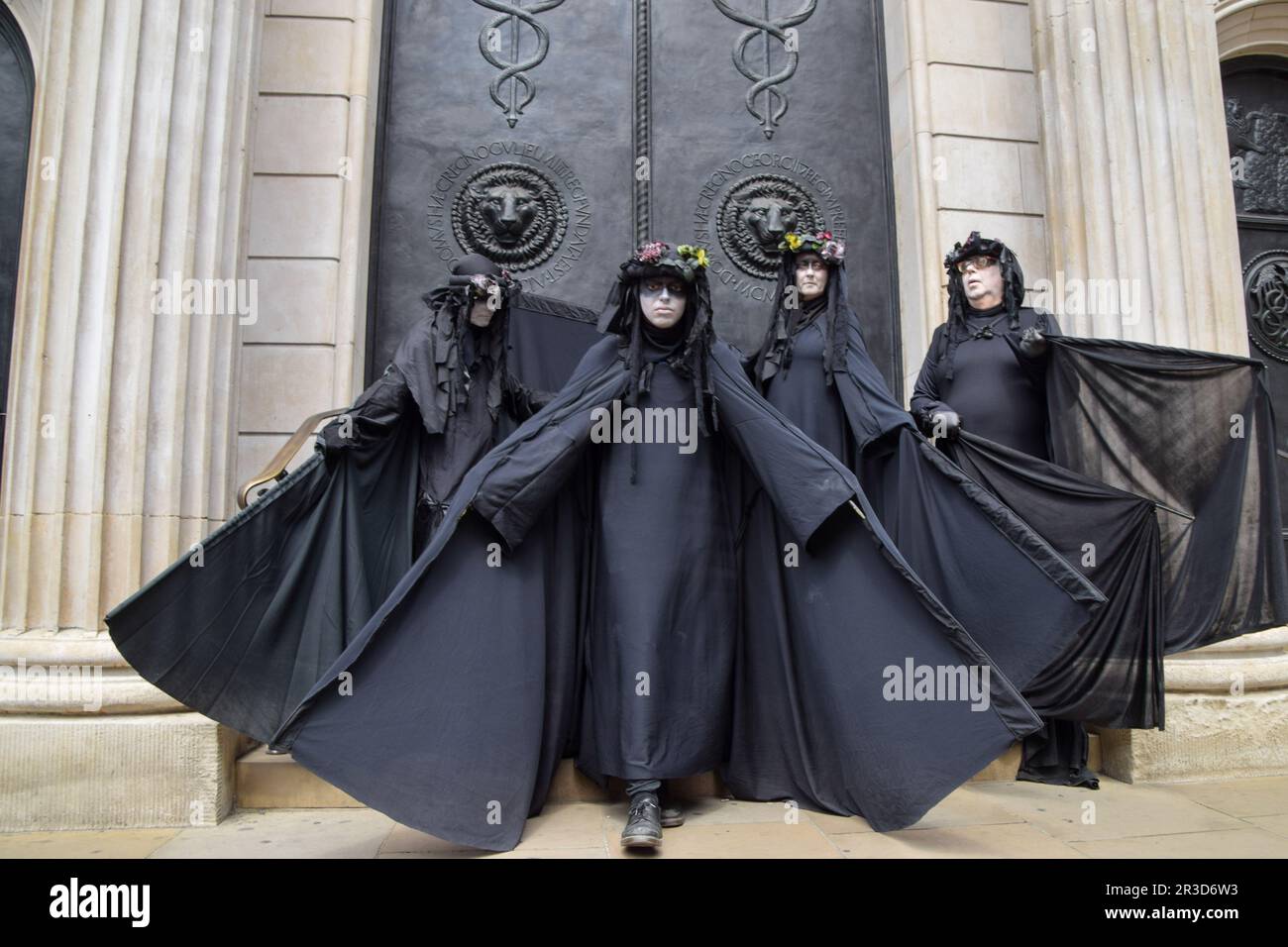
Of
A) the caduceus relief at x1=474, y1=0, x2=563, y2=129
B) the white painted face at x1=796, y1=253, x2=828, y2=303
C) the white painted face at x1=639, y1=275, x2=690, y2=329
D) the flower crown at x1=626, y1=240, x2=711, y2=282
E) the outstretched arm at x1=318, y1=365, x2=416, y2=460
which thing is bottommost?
the outstretched arm at x1=318, y1=365, x2=416, y2=460

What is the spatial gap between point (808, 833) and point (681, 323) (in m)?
2.18

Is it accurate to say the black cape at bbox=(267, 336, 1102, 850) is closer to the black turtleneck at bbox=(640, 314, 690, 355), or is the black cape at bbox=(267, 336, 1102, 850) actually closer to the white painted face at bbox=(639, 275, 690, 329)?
the black turtleneck at bbox=(640, 314, 690, 355)

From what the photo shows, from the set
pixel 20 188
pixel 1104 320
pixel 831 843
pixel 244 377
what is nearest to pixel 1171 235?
pixel 1104 320

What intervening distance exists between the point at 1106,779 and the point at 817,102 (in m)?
4.72

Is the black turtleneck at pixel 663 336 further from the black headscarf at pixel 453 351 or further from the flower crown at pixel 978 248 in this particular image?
the flower crown at pixel 978 248

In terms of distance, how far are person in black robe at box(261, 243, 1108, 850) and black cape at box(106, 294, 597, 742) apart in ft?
1.66

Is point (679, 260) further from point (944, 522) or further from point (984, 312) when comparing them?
point (984, 312)

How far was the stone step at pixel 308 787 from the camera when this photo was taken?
4.07m

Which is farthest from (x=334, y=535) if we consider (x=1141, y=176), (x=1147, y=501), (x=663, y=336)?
(x=1141, y=176)

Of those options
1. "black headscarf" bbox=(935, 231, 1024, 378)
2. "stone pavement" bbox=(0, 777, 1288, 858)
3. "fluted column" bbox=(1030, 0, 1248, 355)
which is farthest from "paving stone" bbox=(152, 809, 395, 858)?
"fluted column" bbox=(1030, 0, 1248, 355)

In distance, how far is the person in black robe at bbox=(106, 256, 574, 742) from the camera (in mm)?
3738

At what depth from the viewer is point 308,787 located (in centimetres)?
421

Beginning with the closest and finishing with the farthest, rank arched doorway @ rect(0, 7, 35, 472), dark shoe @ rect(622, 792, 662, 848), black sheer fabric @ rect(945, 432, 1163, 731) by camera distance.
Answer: dark shoe @ rect(622, 792, 662, 848) → black sheer fabric @ rect(945, 432, 1163, 731) → arched doorway @ rect(0, 7, 35, 472)

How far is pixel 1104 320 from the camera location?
17.8 ft
